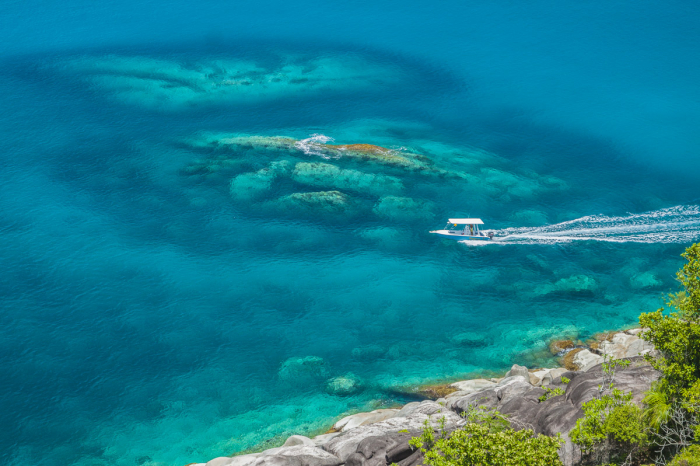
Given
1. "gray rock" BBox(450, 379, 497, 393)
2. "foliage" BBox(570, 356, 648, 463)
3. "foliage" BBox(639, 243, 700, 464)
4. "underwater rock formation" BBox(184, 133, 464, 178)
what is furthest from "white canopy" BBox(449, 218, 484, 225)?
"foliage" BBox(570, 356, 648, 463)

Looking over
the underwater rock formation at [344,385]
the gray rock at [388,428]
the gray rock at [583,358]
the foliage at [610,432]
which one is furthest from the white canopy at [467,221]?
the foliage at [610,432]

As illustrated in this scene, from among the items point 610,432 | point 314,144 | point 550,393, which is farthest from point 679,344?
point 314,144

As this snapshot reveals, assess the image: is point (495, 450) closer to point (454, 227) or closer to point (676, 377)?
point (676, 377)

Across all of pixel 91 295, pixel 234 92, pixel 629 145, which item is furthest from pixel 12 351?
pixel 629 145

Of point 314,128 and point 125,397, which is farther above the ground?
point 314,128

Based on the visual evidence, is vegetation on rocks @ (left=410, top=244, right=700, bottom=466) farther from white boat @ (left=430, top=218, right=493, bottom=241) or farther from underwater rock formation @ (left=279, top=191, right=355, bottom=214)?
underwater rock formation @ (left=279, top=191, right=355, bottom=214)

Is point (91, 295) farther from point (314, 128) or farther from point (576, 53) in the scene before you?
point (576, 53)

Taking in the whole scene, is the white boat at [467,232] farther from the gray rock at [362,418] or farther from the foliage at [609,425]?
the foliage at [609,425]
